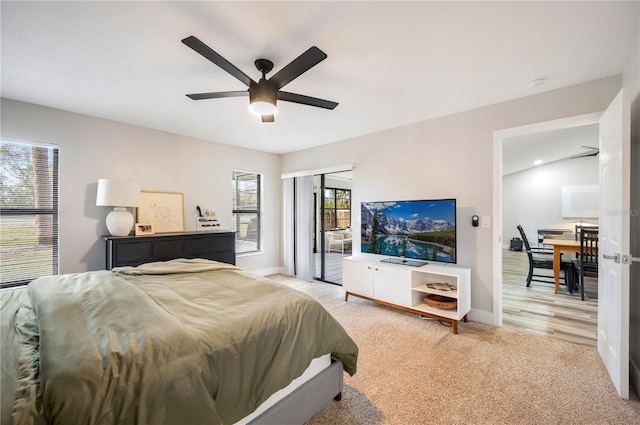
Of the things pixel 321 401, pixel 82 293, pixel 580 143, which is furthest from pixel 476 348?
pixel 580 143

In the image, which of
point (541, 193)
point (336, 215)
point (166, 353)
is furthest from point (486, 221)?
point (541, 193)

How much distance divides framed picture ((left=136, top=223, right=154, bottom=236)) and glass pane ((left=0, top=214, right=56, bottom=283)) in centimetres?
83

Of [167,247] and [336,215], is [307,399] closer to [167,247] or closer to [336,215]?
[167,247]

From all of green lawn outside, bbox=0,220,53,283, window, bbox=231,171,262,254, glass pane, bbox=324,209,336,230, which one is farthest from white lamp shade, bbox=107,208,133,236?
glass pane, bbox=324,209,336,230

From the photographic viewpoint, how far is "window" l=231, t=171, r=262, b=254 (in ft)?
16.3

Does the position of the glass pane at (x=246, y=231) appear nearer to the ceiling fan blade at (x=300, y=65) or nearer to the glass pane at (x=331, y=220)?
the glass pane at (x=331, y=220)

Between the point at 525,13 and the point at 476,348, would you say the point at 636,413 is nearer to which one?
the point at 476,348

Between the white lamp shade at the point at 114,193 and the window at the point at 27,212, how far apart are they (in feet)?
1.78

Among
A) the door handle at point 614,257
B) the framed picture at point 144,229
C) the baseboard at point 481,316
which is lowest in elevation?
the baseboard at point 481,316

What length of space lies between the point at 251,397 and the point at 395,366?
140cm

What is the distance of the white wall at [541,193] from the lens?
728cm

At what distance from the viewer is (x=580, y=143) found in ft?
18.7

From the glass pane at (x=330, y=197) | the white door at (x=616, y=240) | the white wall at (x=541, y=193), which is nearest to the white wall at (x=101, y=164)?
the glass pane at (x=330, y=197)

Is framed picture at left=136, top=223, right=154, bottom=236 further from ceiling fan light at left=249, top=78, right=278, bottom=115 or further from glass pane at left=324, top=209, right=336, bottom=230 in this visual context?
glass pane at left=324, top=209, right=336, bottom=230
